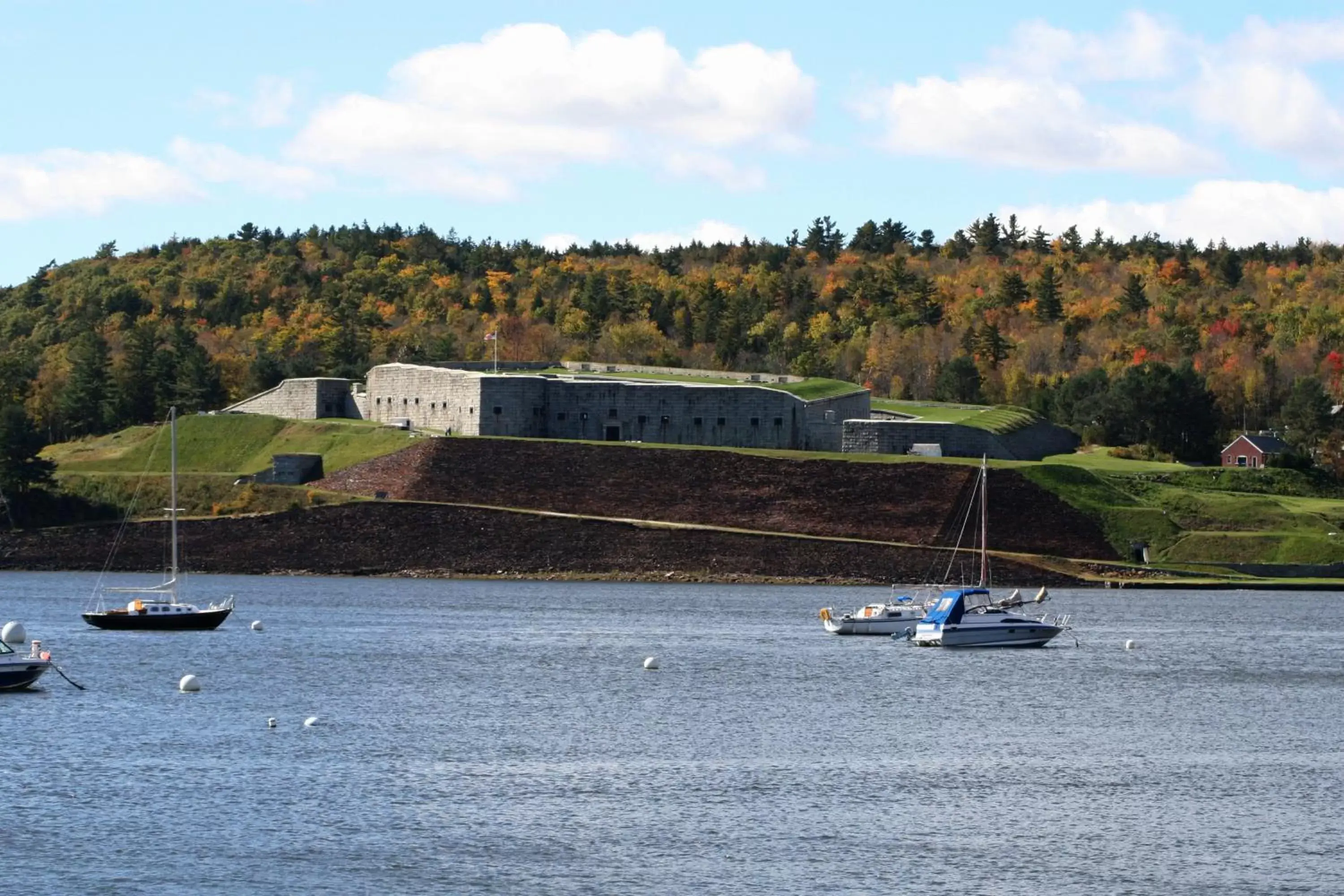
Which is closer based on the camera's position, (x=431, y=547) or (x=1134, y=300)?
(x=431, y=547)

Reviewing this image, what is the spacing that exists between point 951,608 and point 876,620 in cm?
424

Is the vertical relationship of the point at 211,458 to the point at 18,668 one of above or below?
above

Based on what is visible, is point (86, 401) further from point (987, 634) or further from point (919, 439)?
point (987, 634)

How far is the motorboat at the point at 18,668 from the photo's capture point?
45000 mm

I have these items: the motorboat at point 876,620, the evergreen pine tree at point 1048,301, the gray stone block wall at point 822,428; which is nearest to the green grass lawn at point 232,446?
the gray stone block wall at point 822,428

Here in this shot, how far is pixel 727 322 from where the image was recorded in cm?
15162

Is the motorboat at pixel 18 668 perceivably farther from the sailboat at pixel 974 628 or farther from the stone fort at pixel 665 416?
the stone fort at pixel 665 416

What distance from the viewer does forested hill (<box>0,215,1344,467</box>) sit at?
12306 cm

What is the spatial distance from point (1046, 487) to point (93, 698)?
5680 cm

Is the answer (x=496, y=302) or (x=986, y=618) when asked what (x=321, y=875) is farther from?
(x=496, y=302)

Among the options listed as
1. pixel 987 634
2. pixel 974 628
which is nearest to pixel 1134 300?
pixel 987 634

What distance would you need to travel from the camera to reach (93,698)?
4503 centimetres

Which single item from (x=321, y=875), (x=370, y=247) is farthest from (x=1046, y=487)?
(x=370, y=247)

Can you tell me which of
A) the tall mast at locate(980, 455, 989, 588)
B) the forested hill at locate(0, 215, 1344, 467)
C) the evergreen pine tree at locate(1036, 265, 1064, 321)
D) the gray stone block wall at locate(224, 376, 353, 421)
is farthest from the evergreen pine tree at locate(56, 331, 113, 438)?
the evergreen pine tree at locate(1036, 265, 1064, 321)
